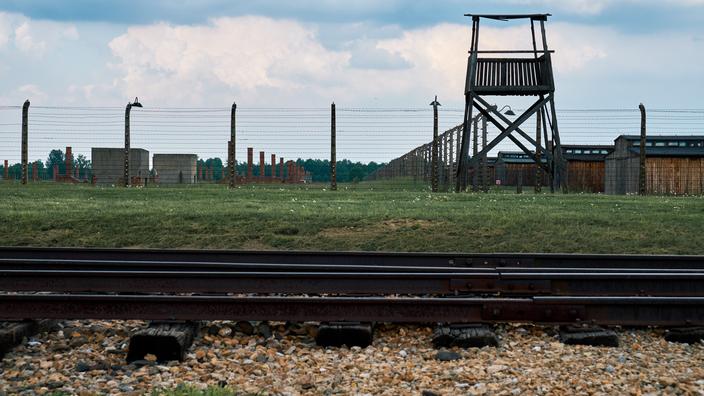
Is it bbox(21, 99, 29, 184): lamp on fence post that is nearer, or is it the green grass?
the green grass

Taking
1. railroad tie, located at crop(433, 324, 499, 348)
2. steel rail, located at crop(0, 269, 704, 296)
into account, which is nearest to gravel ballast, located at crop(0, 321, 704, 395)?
railroad tie, located at crop(433, 324, 499, 348)

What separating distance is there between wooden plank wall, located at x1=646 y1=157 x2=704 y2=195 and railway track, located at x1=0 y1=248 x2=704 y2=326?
2833 cm

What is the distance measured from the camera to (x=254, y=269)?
7969 mm

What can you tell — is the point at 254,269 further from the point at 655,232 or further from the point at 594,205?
the point at 594,205

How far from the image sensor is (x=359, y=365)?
528cm

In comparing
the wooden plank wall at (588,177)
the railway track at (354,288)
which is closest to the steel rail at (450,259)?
the railway track at (354,288)

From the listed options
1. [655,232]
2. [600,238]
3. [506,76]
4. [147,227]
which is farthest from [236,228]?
[506,76]

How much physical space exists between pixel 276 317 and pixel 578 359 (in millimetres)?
2190

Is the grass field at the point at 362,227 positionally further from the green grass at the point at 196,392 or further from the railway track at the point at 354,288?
the green grass at the point at 196,392

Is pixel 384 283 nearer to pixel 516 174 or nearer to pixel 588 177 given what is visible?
pixel 588 177

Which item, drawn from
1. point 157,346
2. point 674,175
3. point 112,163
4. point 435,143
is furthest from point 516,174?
point 157,346

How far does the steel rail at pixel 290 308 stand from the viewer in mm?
6039

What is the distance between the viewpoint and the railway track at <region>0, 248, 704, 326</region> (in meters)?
6.05

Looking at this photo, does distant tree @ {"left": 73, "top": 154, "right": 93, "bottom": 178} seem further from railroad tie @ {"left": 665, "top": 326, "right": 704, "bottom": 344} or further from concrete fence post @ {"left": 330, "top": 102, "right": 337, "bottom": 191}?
railroad tie @ {"left": 665, "top": 326, "right": 704, "bottom": 344}
